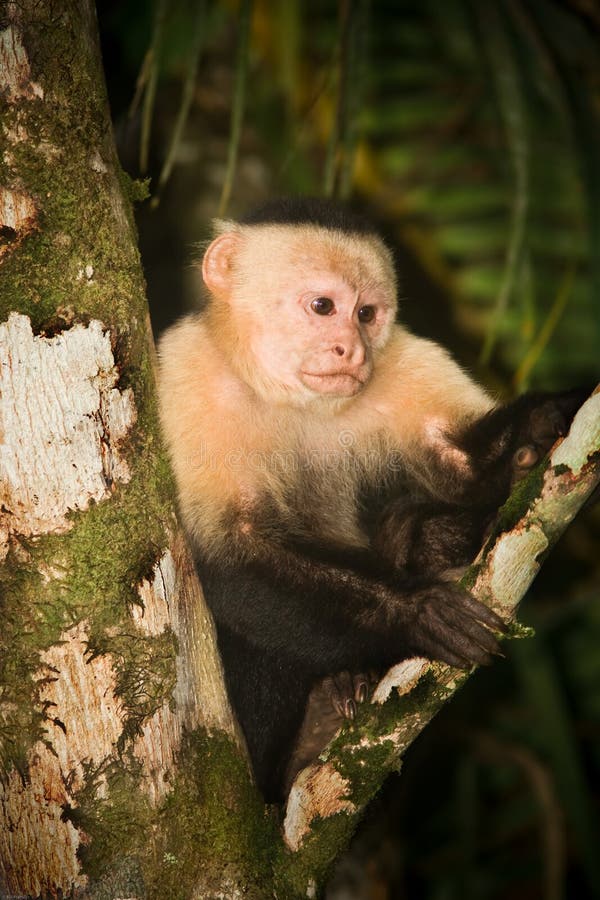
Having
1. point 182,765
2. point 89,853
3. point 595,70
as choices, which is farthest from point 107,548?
point 595,70

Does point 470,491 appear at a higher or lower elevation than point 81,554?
higher

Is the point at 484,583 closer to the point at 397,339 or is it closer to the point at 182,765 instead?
the point at 182,765


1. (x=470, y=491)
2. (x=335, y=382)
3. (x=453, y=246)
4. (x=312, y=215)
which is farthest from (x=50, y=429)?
(x=453, y=246)

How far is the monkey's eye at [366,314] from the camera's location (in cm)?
278

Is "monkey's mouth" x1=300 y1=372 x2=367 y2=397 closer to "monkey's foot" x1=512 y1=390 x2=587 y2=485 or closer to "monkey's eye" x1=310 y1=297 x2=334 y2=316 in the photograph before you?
"monkey's eye" x1=310 y1=297 x2=334 y2=316

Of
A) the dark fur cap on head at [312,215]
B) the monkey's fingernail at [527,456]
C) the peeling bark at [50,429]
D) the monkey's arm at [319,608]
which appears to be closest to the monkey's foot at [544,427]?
the monkey's fingernail at [527,456]

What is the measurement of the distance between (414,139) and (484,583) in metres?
2.86

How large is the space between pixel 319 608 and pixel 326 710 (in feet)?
1.00

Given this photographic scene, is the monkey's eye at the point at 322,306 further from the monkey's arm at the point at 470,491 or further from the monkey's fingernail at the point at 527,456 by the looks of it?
the monkey's fingernail at the point at 527,456

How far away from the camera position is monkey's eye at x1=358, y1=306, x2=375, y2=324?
2.78 meters

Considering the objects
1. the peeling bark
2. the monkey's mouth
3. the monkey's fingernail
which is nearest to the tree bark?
the peeling bark

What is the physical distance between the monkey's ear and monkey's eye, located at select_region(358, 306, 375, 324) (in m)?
0.43

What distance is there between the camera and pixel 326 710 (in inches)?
95.3

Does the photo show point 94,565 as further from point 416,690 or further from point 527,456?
point 527,456
